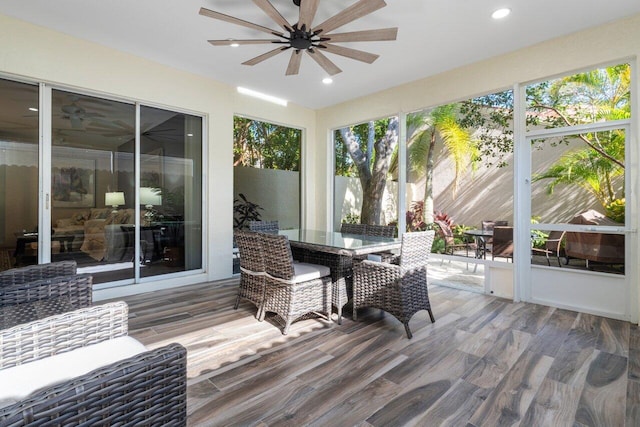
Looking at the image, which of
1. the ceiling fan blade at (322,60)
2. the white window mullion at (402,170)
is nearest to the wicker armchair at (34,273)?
the ceiling fan blade at (322,60)

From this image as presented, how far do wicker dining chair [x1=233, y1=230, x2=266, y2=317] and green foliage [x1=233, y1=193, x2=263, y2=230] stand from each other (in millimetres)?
1802

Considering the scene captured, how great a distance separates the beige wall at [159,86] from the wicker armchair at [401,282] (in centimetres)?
256

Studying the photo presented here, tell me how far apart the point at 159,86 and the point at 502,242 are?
187 inches

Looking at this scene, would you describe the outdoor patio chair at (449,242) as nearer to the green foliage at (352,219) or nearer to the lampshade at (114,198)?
the green foliage at (352,219)

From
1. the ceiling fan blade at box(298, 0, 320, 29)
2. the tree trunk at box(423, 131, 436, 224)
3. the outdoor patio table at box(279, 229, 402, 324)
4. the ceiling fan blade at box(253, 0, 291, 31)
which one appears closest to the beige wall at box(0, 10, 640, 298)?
the tree trunk at box(423, 131, 436, 224)

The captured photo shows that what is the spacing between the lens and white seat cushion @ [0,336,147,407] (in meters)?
1.05

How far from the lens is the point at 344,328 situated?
9.48 ft

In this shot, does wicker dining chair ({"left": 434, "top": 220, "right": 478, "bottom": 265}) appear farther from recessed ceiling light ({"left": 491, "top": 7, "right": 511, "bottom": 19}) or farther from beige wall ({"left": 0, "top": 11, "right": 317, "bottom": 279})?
beige wall ({"left": 0, "top": 11, "right": 317, "bottom": 279})

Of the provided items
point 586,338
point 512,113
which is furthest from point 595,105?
point 586,338

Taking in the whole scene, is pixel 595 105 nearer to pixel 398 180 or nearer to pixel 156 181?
pixel 398 180

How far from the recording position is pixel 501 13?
115 inches

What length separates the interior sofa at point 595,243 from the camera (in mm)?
3180

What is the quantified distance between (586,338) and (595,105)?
233 cm

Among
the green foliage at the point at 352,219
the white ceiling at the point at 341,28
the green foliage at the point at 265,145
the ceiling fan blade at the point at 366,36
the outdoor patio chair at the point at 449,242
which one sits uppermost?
the white ceiling at the point at 341,28
